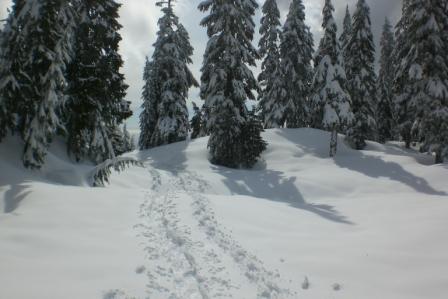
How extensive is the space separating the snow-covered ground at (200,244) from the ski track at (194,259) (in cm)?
2

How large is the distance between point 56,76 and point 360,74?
2465cm

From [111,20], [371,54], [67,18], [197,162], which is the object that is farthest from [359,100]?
[67,18]

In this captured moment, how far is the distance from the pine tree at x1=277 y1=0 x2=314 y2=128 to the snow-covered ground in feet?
71.4

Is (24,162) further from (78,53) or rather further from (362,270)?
(362,270)

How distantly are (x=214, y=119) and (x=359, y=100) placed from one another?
14.5 m

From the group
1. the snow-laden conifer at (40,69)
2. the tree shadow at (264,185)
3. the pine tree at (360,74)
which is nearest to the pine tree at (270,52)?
the pine tree at (360,74)

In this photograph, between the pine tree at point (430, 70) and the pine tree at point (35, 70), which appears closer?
the pine tree at point (35, 70)

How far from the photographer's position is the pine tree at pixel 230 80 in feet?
73.7

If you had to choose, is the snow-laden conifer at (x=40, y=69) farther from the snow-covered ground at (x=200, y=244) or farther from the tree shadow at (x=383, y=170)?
the tree shadow at (x=383, y=170)

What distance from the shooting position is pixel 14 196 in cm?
950

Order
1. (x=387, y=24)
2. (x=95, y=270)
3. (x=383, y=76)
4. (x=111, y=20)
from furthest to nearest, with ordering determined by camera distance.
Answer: (x=387, y=24) → (x=383, y=76) → (x=111, y=20) → (x=95, y=270)

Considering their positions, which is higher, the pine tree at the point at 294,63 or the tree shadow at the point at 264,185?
the pine tree at the point at 294,63

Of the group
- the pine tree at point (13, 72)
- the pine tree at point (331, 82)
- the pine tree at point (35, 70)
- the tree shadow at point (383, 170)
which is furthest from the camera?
the pine tree at point (331, 82)

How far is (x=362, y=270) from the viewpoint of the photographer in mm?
6781
